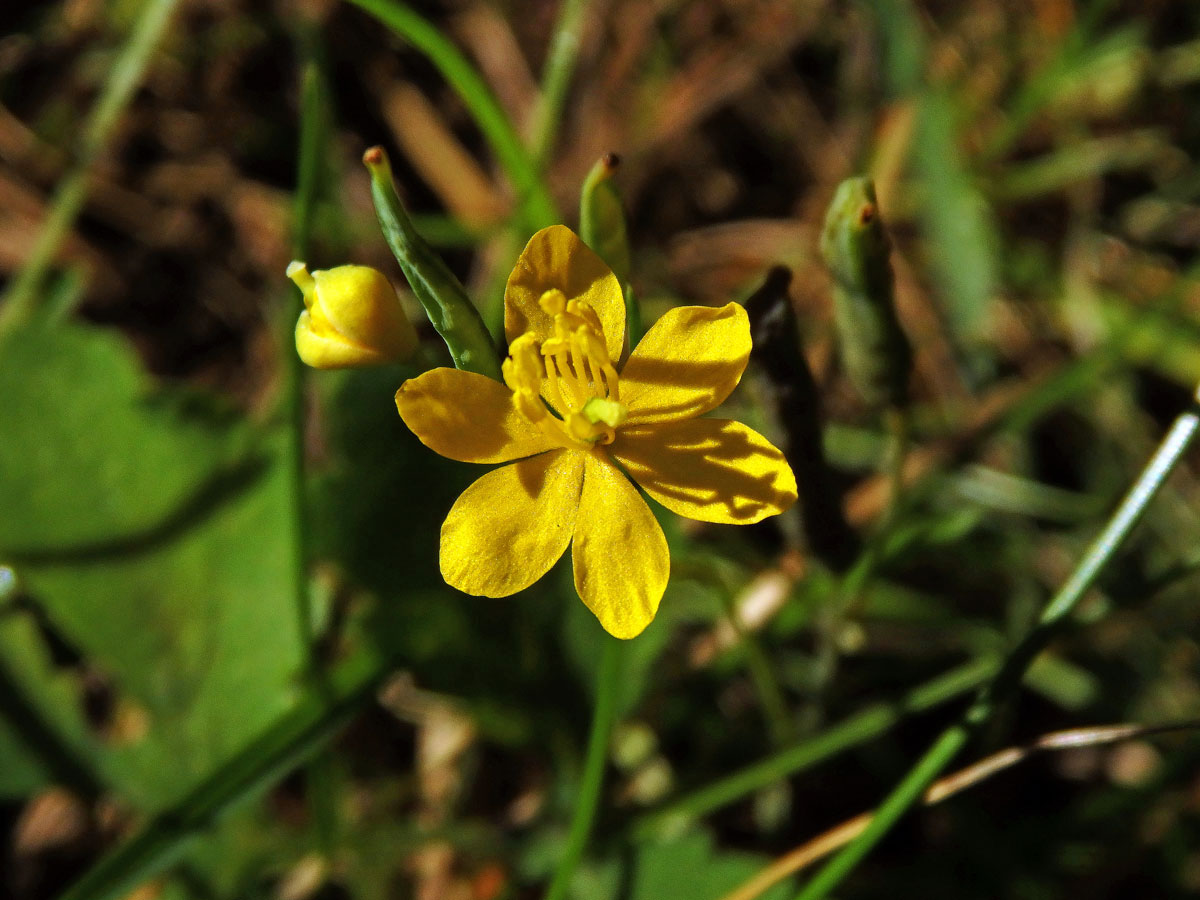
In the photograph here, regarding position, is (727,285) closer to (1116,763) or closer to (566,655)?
(566,655)

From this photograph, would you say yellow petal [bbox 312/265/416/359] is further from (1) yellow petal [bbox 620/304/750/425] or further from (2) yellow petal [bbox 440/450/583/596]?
(1) yellow petal [bbox 620/304/750/425]

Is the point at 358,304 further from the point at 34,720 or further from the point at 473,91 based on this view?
the point at 34,720

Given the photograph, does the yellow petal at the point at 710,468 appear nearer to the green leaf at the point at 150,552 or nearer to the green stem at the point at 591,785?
the green stem at the point at 591,785

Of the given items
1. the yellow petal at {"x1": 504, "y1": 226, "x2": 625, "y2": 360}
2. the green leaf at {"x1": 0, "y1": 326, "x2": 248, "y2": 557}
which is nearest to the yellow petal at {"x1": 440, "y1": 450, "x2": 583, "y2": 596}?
the yellow petal at {"x1": 504, "y1": 226, "x2": 625, "y2": 360}

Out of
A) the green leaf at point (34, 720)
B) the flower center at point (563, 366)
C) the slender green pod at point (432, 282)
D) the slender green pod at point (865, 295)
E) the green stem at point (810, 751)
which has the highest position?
the slender green pod at point (432, 282)

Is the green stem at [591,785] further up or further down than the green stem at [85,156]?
further down

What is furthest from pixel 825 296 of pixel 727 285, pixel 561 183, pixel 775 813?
pixel 775 813

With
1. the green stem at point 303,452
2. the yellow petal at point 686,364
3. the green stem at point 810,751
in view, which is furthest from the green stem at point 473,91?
the green stem at point 810,751
